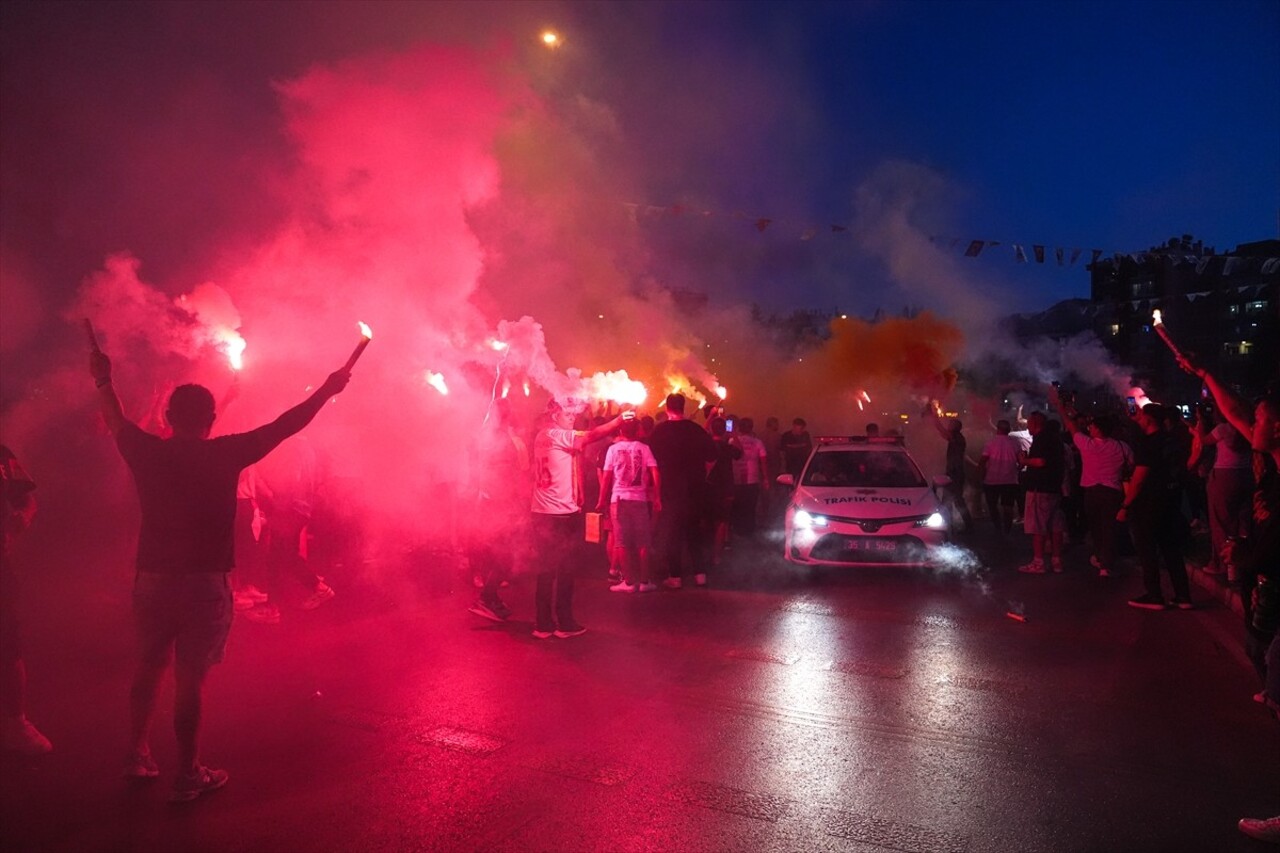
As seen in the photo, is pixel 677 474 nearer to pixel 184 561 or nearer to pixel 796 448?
pixel 184 561

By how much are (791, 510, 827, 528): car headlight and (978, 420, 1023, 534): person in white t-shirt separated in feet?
15.0

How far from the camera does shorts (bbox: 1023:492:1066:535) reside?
32.9ft

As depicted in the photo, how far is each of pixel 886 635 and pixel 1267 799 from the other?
125 inches

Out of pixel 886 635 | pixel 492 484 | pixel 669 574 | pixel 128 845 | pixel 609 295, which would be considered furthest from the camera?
pixel 609 295

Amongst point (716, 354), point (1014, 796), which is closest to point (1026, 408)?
point (716, 354)

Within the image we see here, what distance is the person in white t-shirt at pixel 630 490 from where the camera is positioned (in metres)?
8.44

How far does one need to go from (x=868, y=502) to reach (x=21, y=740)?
7.50 m

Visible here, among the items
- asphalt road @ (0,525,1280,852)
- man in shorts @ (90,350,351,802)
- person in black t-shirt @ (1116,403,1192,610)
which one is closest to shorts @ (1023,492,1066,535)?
person in black t-shirt @ (1116,403,1192,610)

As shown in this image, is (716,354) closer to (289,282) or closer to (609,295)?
(609,295)

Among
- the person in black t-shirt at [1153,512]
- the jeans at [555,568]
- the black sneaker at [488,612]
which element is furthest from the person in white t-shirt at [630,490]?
the person in black t-shirt at [1153,512]

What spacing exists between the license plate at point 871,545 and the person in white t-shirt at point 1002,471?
14.2ft

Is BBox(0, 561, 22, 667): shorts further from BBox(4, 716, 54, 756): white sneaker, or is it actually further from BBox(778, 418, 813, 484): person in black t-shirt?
BBox(778, 418, 813, 484): person in black t-shirt

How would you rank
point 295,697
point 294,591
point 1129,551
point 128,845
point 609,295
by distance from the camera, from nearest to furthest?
point 128,845
point 295,697
point 294,591
point 1129,551
point 609,295

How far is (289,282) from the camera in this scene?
38.1 feet
